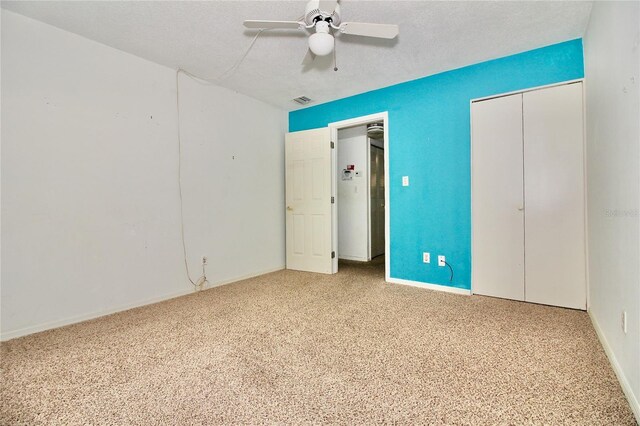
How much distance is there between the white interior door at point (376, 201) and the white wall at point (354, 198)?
0.64ft

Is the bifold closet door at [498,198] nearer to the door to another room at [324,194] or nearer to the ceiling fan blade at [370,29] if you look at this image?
the door to another room at [324,194]

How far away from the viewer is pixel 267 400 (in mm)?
1360

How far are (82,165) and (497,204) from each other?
3806 millimetres

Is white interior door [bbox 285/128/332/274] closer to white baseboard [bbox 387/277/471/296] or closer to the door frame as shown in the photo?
the door frame

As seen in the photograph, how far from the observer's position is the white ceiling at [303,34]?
2.06 metres

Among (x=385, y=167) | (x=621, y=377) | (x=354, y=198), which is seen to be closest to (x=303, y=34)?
(x=385, y=167)

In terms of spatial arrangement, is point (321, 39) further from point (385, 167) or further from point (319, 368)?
point (319, 368)

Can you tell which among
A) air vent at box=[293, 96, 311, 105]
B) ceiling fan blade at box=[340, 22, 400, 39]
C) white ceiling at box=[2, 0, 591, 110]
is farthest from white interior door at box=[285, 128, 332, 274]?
ceiling fan blade at box=[340, 22, 400, 39]

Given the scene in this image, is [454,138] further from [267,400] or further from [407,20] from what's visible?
[267,400]

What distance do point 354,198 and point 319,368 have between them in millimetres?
3768

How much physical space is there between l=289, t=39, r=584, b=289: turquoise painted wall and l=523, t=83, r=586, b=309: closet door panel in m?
0.28

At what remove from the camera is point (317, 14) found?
6.01ft

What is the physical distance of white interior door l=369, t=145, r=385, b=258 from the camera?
17.1 ft

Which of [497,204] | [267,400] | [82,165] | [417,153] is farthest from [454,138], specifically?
[82,165]
